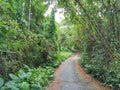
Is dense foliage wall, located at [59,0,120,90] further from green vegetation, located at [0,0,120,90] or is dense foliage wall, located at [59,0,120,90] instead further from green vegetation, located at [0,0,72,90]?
A: green vegetation, located at [0,0,72,90]

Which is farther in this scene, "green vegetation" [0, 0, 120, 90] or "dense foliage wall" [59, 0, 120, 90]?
"dense foliage wall" [59, 0, 120, 90]

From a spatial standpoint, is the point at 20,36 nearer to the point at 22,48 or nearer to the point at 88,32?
the point at 22,48

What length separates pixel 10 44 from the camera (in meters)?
9.12

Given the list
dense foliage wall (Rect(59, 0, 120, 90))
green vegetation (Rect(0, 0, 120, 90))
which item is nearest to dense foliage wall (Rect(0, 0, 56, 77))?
green vegetation (Rect(0, 0, 120, 90))

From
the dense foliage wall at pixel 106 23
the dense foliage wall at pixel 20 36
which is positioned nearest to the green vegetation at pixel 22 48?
the dense foliage wall at pixel 20 36

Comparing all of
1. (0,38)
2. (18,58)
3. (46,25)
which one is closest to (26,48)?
(18,58)

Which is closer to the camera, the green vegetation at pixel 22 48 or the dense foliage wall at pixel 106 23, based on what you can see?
the green vegetation at pixel 22 48

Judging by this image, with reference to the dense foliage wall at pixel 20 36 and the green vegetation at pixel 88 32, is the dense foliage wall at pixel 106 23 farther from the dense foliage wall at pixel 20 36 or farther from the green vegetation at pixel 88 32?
the dense foliage wall at pixel 20 36

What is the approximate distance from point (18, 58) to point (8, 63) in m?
1.43

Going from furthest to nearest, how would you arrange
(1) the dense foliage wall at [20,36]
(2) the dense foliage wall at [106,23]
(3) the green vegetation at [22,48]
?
(2) the dense foliage wall at [106,23] < (1) the dense foliage wall at [20,36] < (3) the green vegetation at [22,48]

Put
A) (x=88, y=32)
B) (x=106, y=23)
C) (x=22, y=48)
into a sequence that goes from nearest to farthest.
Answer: (x=22, y=48), (x=106, y=23), (x=88, y=32)

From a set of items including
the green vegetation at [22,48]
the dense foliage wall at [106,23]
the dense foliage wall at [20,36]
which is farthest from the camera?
the dense foliage wall at [106,23]

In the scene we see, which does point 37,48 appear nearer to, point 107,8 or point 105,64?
point 105,64

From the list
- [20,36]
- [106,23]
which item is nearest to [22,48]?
[20,36]
